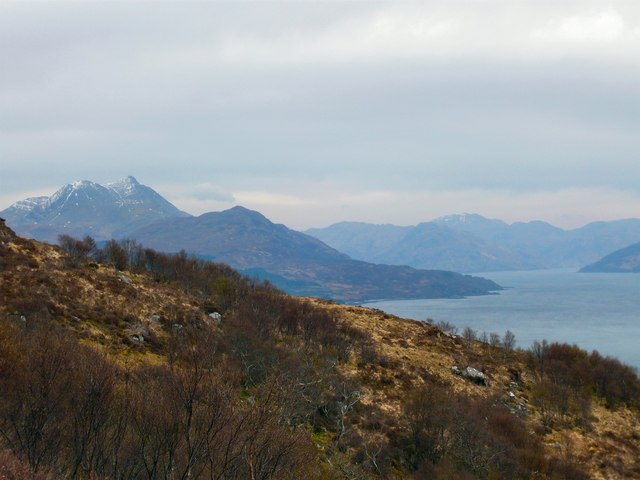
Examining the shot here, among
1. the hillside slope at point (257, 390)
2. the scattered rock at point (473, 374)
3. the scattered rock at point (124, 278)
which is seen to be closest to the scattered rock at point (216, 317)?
the hillside slope at point (257, 390)

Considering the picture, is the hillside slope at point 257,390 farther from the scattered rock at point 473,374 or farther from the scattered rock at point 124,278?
the scattered rock at point 473,374

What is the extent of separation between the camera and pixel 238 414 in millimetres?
20453

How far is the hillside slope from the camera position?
19.2 metres

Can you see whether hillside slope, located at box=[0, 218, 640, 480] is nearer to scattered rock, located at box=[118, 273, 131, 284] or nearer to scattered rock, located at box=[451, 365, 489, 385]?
scattered rock, located at box=[118, 273, 131, 284]

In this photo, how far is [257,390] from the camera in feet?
110

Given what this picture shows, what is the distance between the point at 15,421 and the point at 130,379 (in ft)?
22.1

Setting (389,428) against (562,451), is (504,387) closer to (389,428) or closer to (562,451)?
(562,451)

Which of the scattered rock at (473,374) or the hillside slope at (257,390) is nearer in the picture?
the hillside slope at (257,390)

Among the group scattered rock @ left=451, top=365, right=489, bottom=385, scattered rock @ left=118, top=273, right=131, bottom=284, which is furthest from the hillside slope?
scattered rock @ left=451, top=365, right=489, bottom=385

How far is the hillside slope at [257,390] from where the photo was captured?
19.2 meters

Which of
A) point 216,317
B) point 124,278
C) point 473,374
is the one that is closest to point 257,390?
point 216,317

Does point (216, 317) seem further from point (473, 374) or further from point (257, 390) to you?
point (473, 374)

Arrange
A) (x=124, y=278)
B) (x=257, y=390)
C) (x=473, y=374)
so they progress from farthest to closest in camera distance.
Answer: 1. (x=473, y=374)
2. (x=124, y=278)
3. (x=257, y=390)

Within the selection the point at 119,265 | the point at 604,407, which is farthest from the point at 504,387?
the point at 119,265
